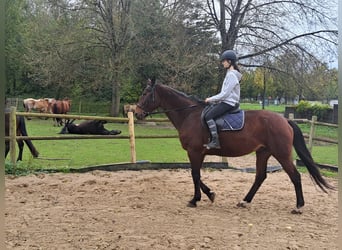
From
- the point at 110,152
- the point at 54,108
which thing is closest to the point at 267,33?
the point at 110,152

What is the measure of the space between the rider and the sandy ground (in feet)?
2.72

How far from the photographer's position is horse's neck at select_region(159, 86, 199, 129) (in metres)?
4.13

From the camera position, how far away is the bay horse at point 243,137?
150 inches

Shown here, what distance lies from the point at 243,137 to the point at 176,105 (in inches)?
32.4

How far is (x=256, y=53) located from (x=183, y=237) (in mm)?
7902

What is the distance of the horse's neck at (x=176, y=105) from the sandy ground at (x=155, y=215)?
0.93m

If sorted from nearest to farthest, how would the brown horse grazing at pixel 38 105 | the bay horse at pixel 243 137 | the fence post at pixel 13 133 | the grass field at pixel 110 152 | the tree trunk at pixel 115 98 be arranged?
the bay horse at pixel 243 137 < the fence post at pixel 13 133 < the grass field at pixel 110 152 < the brown horse grazing at pixel 38 105 < the tree trunk at pixel 115 98

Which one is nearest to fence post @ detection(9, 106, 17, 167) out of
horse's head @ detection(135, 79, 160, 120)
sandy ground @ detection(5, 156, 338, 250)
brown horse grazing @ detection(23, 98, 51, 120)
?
sandy ground @ detection(5, 156, 338, 250)

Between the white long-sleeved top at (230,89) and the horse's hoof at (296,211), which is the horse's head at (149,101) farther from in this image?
the horse's hoof at (296,211)

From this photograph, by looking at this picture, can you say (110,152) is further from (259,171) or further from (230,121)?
(230,121)

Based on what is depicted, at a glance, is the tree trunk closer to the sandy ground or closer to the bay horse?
the sandy ground

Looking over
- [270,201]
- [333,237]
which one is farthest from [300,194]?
[333,237]

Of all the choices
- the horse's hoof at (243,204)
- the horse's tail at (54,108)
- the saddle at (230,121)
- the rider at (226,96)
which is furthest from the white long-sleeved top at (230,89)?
the horse's tail at (54,108)

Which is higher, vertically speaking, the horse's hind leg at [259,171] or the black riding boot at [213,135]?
the black riding boot at [213,135]
